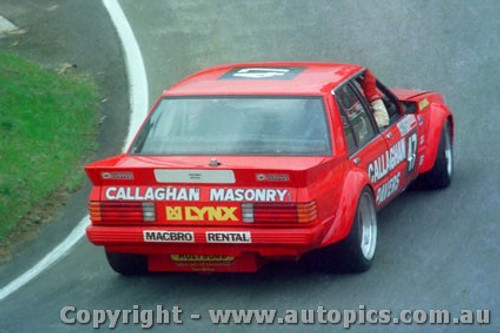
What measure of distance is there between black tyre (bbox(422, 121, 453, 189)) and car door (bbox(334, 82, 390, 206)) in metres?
1.36

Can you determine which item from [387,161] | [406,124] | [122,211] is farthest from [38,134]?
[122,211]

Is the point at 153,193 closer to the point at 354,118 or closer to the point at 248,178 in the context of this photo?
the point at 248,178

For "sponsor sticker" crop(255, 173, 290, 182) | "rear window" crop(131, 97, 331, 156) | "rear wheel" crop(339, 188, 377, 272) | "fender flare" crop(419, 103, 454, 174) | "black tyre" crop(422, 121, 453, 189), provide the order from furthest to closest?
"black tyre" crop(422, 121, 453, 189) → "fender flare" crop(419, 103, 454, 174) → "rear window" crop(131, 97, 331, 156) → "rear wheel" crop(339, 188, 377, 272) → "sponsor sticker" crop(255, 173, 290, 182)

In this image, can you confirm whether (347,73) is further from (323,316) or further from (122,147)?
(122,147)

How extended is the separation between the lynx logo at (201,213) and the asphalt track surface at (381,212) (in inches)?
23.4

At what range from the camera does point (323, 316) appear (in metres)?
7.99

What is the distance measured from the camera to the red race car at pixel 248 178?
8.27 meters

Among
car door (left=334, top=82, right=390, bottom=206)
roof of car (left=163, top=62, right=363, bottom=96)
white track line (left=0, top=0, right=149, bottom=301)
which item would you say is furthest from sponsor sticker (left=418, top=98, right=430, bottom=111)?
white track line (left=0, top=0, right=149, bottom=301)

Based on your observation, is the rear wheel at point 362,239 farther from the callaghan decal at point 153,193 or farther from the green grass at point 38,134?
the green grass at point 38,134

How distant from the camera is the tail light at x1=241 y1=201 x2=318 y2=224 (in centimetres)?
820

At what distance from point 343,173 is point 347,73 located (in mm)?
1400

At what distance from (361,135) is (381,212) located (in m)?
1.38

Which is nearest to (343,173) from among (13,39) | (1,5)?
(13,39)

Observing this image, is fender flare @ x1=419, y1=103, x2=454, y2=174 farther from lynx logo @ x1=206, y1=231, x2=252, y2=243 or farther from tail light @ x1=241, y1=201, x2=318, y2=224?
lynx logo @ x1=206, y1=231, x2=252, y2=243
